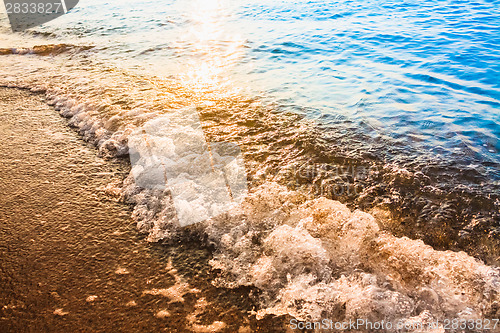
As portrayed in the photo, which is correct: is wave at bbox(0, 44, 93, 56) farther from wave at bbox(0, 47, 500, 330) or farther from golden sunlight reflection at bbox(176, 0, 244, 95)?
wave at bbox(0, 47, 500, 330)

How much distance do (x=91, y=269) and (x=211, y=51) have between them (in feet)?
26.4

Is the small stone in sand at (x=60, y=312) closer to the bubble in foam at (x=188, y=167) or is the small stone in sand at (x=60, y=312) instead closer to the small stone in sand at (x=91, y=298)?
the small stone in sand at (x=91, y=298)

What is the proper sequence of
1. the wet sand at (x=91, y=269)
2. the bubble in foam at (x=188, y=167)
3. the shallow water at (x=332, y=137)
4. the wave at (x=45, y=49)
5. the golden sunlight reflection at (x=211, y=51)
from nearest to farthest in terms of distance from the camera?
1. the wet sand at (x=91, y=269)
2. the shallow water at (x=332, y=137)
3. the bubble in foam at (x=188, y=167)
4. the golden sunlight reflection at (x=211, y=51)
5. the wave at (x=45, y=49)

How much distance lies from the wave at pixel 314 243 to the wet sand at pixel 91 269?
0.61ft

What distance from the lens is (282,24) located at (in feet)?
40.5

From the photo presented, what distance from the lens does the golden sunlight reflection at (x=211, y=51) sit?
7121mm

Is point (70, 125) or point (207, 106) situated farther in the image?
point (207, 106)

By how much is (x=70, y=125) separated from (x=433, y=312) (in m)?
5.51

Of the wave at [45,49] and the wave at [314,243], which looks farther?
the wave at [45,49]

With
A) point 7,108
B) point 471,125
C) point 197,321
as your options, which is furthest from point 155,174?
point 471,125

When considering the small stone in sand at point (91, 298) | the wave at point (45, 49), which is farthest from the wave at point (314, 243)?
the wave at point (45, 49)

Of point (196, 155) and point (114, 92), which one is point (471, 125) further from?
point (114, 92)

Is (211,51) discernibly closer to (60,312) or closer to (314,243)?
(314,243)

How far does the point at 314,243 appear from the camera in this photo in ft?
9.48
